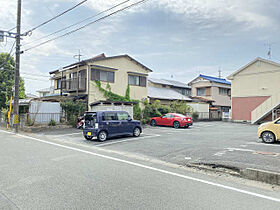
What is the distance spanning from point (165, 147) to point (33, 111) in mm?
12579

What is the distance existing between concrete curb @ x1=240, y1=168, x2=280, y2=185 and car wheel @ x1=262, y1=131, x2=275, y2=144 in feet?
17.6

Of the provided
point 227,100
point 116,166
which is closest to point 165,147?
point 116,166

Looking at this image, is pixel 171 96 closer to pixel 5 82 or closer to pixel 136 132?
pixel 136 132

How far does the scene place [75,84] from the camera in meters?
21.3

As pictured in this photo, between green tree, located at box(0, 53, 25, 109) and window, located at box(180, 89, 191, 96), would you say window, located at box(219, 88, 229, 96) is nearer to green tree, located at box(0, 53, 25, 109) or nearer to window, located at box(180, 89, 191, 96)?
window, located at box(180, 89, 191, 96)

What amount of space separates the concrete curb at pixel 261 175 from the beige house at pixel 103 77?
16516 mm

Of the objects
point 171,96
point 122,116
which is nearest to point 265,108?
point 171,96

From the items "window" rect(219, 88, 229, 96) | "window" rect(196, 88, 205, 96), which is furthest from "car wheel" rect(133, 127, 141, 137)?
"window" rect(219, 88, 229, 96)

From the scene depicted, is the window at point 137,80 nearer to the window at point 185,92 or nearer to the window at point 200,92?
the window at point 185,92

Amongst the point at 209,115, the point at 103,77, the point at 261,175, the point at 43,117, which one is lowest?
the point at 261,175

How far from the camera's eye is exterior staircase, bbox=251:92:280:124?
22394mm

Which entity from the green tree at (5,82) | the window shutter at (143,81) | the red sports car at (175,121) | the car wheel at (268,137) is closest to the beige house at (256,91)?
the red sports car at (175,121)

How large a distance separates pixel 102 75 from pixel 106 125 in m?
10.7

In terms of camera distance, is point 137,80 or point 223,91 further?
point 223,91
